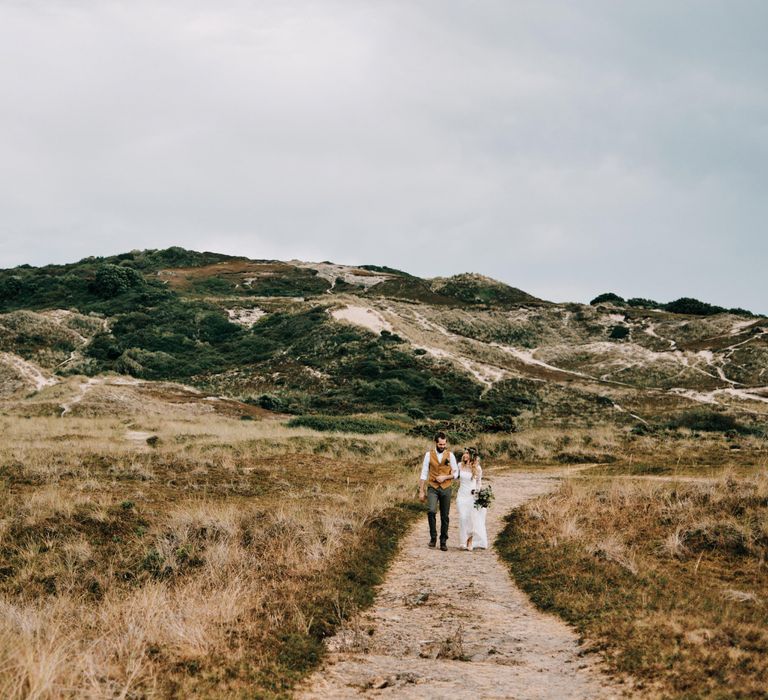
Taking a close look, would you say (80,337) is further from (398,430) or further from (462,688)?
(462,688)

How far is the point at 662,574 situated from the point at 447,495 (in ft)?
14.1

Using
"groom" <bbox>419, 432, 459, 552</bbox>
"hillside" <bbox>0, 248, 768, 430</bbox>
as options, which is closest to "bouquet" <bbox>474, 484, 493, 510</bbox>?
"groom" <bbox>419, 432, 459, 552</bbox>

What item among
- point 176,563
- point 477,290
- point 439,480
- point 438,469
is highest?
point 477,290

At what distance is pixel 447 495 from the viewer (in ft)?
40.8

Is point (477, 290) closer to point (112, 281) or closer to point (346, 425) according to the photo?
point (112, 281)

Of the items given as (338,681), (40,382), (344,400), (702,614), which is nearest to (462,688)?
(338,681)

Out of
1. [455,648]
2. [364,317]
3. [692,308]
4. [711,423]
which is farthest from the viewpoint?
[692,308]

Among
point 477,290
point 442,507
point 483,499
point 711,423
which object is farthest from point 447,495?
point 477,290

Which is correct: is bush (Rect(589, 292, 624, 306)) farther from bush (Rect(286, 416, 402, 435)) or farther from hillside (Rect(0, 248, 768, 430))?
bush (Rect(286, 416, 402, 435))

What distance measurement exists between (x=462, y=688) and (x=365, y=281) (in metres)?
115

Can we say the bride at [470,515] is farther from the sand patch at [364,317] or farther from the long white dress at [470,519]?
the sand patch at [364,317]

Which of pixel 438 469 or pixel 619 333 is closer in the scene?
pixel 438 469

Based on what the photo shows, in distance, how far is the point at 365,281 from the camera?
392 ft

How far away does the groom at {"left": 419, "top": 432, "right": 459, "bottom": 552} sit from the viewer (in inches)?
484
